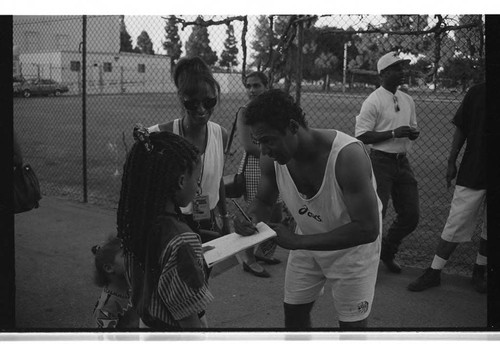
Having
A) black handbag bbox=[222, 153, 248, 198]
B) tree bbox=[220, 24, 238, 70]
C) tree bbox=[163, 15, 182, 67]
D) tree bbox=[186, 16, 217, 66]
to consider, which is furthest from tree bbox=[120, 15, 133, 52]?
black handbag bbox=[222, 153, 248, 198]

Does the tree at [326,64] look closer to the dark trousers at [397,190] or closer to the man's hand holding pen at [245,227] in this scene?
the dark trousers at [397,190]

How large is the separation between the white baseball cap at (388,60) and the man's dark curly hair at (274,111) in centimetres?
211

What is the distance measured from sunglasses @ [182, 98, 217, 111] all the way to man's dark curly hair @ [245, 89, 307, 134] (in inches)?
19.2

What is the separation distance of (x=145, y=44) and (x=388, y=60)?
2386mm

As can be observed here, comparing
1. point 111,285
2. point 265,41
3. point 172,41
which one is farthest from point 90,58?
point 111,285

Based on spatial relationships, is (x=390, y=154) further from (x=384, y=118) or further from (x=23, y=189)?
(x=23, y=189)

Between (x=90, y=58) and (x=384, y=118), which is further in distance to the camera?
(x=90, y=58)

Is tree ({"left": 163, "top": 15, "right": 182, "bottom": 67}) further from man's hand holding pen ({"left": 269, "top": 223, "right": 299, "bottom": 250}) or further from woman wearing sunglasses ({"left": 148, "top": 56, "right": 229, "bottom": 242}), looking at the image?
man's hand holding pen ({"left": 269, "top": 223, "right": 299, "bottom": 250})

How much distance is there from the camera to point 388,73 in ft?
13.0

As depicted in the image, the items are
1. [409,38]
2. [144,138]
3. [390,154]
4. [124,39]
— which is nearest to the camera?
[144,138]

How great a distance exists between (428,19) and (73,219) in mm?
4087

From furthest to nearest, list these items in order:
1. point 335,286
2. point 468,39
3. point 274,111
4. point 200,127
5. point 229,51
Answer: point 229,51 → point 468,39 → point 200,127 → point 335,286 → point 274,111

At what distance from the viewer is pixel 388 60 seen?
3953 mm

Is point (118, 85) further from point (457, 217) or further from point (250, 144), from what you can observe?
point (457, 217)
